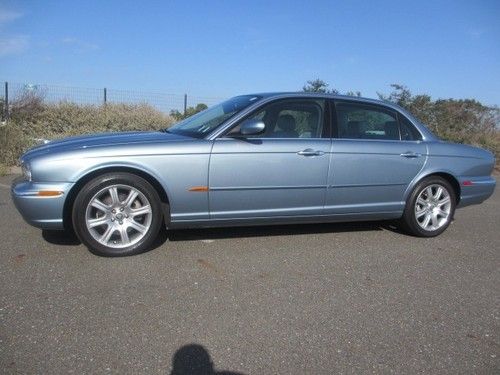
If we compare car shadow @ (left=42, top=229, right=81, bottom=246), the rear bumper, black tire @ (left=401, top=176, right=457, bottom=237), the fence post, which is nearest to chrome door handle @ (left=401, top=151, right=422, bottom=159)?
black tire @ (left=401, top=176, right=457, bottom=237)

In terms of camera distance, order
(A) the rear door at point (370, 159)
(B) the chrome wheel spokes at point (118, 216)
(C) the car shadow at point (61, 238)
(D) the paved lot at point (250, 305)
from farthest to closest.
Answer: (A) the rear door at point (370, 159), (C) the car shadow at point (61, 238), (B) the chrome wheel spokes at point (118, 216), (D) the paved lot at point (250, 305)

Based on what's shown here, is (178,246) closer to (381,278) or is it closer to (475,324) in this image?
(381,278)

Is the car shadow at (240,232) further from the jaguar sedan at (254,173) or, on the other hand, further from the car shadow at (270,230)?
the jaguar sedan at (254,173)

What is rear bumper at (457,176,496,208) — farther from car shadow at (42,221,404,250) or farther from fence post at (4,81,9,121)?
fence post at (4,81,9,121)

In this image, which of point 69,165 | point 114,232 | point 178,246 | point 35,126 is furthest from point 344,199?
point 35,126

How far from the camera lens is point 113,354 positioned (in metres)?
2.54

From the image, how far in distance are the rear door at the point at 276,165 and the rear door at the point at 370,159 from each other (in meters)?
0.15

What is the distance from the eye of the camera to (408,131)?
5168 mm

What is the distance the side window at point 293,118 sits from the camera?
4543mm

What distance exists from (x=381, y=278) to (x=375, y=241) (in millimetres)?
1133

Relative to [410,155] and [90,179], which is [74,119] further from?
[410,155]

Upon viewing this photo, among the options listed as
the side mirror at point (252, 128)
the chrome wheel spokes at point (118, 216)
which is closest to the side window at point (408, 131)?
the side mirror at point (252, 128)

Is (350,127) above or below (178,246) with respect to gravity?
above

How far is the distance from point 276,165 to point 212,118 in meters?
0.88
